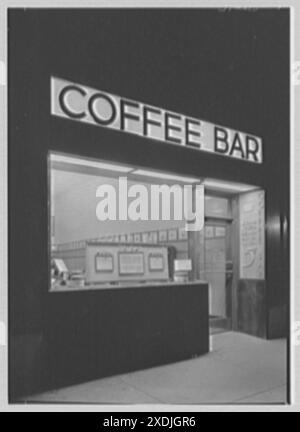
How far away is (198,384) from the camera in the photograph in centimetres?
406

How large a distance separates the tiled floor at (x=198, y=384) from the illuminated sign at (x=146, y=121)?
2.89 meters

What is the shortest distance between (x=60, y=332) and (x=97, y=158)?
199 centimetres

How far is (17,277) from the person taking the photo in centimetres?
379

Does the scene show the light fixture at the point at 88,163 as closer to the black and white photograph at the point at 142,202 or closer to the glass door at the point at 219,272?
the black and white photograph at the point at 142,202

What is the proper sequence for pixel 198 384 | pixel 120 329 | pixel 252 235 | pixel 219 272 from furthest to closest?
pixel 219 272 → pixel 252 235 → pixel 120 329 → pixel 198 384

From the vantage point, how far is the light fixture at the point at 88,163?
4301mm

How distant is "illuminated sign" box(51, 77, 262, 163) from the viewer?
4199 mm

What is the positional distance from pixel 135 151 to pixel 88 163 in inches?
24.6

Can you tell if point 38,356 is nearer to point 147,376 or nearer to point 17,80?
point 147,376

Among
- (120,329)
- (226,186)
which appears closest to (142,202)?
(120,329)

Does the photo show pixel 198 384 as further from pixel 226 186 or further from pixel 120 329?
pixel 226 186

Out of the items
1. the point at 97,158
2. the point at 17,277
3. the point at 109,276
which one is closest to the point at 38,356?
the point at 17,277

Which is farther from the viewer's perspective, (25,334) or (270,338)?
(270,338)

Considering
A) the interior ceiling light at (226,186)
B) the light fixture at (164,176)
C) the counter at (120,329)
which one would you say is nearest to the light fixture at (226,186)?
the interior ceiling light at (226,186)
